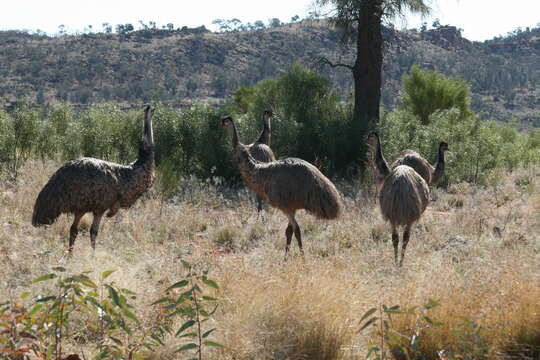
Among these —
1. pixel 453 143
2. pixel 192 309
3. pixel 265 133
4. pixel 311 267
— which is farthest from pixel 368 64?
pixel 192 309

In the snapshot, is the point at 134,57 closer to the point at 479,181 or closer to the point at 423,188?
the point at 479,181

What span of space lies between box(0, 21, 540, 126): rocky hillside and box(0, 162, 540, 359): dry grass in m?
35.8

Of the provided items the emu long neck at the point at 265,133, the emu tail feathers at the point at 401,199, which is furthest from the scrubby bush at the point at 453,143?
the emu tail feathers at the point at 401,199

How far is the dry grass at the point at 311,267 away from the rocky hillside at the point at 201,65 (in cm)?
3578

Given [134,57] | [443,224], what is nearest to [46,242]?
[443,224]

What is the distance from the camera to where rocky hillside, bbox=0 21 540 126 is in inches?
2034

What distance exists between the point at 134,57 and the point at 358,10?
162 feet

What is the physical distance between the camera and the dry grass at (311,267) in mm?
4504

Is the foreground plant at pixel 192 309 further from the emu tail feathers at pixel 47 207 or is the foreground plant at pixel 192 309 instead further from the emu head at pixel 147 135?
the emu head at pixel 147 135

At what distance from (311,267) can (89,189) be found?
2981mm

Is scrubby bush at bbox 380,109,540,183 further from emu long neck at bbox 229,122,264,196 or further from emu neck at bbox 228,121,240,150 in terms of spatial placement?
emu long neck at bbox 229,122,264,196

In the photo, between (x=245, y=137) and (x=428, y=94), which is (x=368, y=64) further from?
(x=428, y=94)

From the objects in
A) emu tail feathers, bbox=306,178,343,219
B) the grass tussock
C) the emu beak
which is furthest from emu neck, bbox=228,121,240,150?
the grass tussock

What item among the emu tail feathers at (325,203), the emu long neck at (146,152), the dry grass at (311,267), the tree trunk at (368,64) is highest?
the tree trunk at (368,64)
